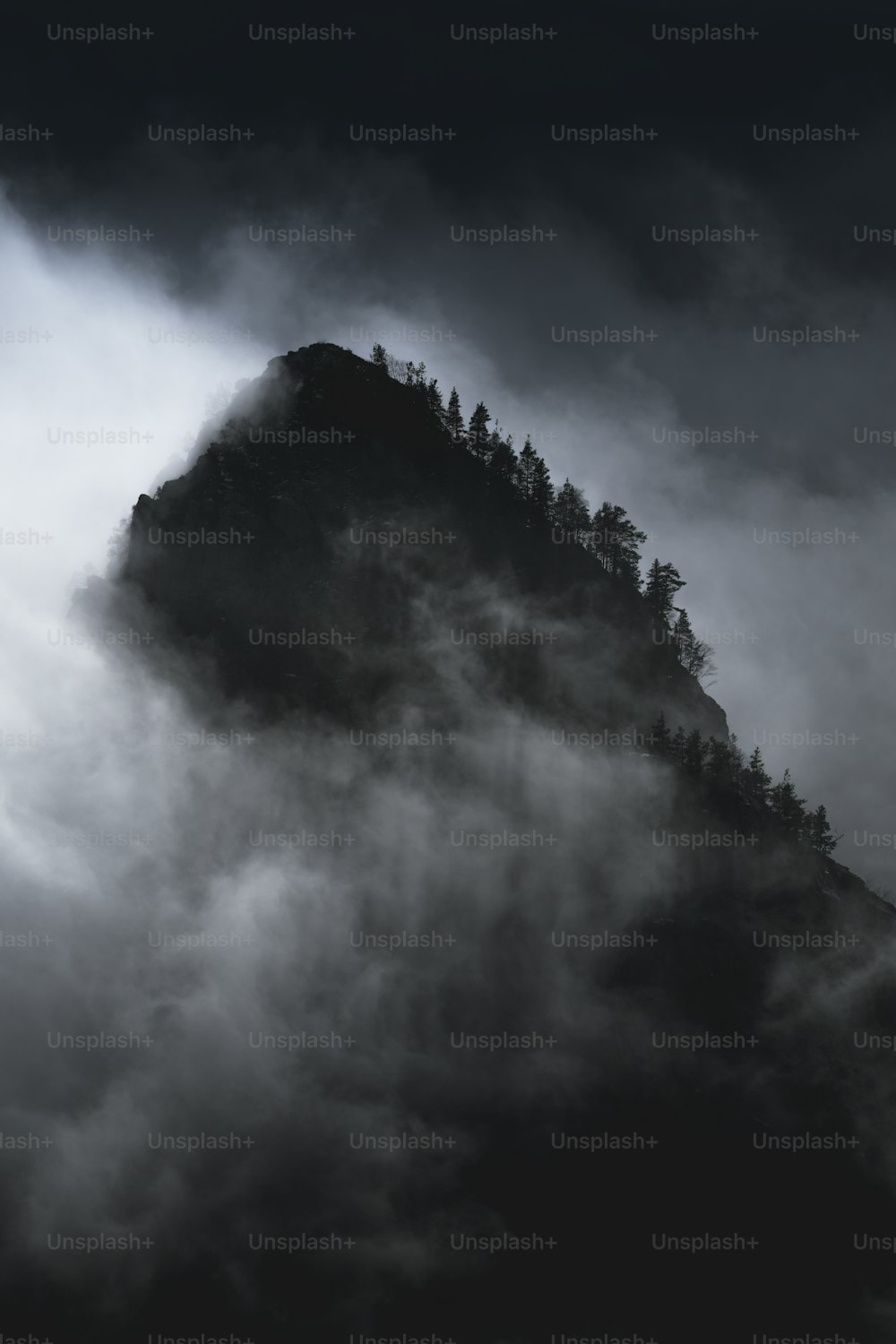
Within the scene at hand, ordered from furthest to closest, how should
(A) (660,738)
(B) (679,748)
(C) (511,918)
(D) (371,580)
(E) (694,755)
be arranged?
(C) (511,918), (D) (371,580), (B) (679,748), (A) (660,738), (E) (694,755)

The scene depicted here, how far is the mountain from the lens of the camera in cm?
11269

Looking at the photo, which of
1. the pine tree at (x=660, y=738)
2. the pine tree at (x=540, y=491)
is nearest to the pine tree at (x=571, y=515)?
the pine tree at (x=540, y=491)

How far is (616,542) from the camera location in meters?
129

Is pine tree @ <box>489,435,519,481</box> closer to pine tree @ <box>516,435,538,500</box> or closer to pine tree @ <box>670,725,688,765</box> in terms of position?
pine tree @ <box>516,435,538,500</box>

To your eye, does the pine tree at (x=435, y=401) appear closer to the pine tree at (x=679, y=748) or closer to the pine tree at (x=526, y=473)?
the pine tree at (x=526, y=473)

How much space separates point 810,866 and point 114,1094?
Result: 99126mm

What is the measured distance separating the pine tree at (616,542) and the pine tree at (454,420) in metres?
20.8

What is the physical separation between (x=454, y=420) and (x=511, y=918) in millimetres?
64039

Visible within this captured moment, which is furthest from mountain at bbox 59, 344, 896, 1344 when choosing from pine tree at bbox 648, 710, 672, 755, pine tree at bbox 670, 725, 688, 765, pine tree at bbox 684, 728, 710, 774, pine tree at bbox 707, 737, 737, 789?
pine tree at bbox 648, 710, 672, 755

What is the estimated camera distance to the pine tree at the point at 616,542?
12794cm

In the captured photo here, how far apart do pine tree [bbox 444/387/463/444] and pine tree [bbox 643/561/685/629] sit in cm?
3059

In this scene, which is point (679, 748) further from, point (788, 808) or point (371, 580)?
point (371, 580)

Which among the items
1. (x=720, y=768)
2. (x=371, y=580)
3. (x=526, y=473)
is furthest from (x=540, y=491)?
(x=720, y=768)

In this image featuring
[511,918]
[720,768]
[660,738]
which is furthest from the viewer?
[511,918]
